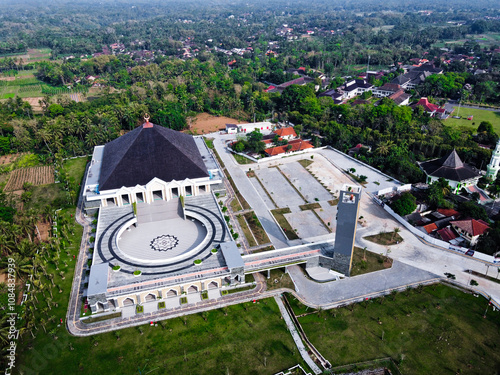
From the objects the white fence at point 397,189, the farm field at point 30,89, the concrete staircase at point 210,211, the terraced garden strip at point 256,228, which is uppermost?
the farm field at point 30,89

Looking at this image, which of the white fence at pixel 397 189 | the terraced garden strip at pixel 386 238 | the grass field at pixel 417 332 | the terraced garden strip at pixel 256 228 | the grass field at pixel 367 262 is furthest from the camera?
the white fence at pixel 397 189

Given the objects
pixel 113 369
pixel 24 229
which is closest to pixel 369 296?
pixel 113 369

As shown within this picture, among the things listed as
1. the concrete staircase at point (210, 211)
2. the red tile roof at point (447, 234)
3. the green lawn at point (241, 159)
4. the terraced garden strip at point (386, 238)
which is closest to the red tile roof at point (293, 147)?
the green lawn at point (241, 159)

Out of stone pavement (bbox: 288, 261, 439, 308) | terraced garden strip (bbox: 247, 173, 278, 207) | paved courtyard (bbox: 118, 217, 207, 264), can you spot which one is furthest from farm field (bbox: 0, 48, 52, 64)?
stone pavement (bbox: 288, 261, 439, 308)

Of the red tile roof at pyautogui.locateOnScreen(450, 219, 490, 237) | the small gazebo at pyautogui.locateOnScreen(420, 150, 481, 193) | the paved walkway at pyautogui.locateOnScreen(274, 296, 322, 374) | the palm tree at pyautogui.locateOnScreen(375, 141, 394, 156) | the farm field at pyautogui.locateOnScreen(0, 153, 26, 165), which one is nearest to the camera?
the paved walkway at pyautogui.locateOnScreen(274, 296, 322, 374)

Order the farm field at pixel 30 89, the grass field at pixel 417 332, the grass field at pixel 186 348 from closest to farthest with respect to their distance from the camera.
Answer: the grass field at pixel 186 348
the grass field at pixel 417 332
the farm field at pixel 30 89

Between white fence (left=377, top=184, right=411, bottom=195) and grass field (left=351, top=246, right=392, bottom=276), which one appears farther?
white fence (left=377, top=184, right=411, bottom=195)

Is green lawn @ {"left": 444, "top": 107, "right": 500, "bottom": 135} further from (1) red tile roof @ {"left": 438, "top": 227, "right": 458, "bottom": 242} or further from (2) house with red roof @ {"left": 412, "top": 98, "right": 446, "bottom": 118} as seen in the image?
(1) red tile roof @ {"left": 438, "top": 227, "right": 458, "bottom": 242}

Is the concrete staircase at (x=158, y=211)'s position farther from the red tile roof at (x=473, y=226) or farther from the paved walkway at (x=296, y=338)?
the red tile roof at (x=473, y=226)

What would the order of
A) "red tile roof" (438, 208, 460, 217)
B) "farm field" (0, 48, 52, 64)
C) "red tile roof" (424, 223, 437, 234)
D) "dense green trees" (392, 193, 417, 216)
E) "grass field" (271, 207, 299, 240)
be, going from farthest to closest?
"farm field" (0, 48, 52, 64) → "red tile roof" (438, 208, 460, 217) → "dense green trees" (392, 193, 417, 216) → "grass field" (271, 207, 299, 240) → "red tile roof" (424, 223, 437, 234)
